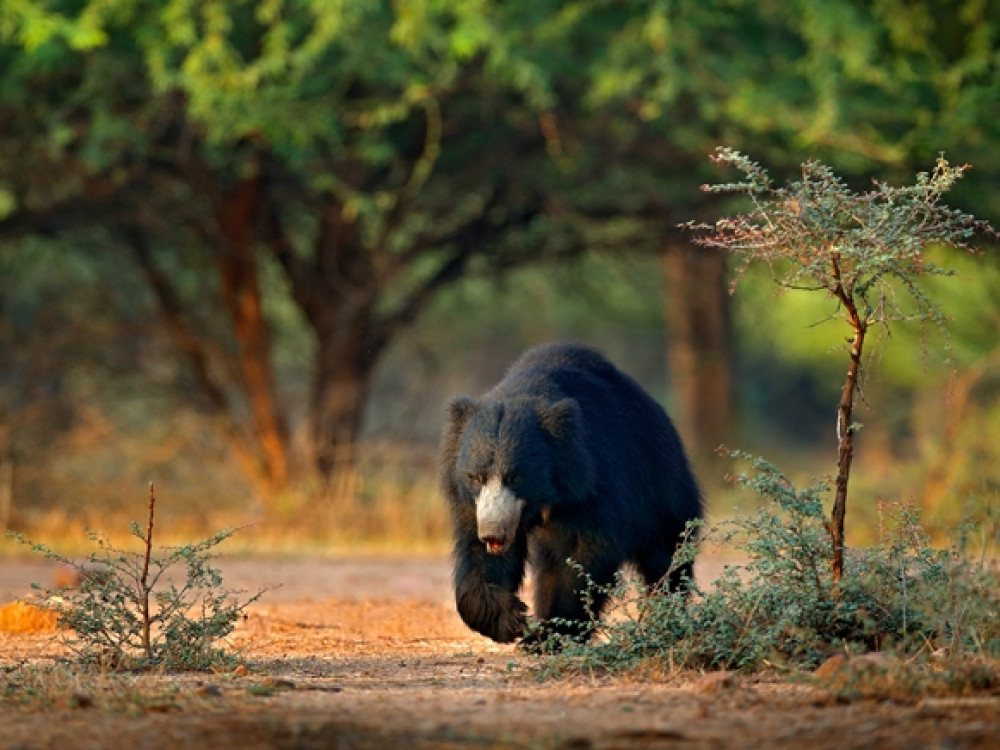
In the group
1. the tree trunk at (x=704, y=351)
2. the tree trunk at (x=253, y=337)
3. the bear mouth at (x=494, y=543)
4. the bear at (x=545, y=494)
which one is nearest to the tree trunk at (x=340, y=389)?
the tree trunk at (x=253, y=337)

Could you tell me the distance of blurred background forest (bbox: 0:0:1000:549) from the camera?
12172 mm

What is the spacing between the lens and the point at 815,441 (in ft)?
111

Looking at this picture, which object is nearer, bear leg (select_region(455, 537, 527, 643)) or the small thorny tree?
the small thorny tree

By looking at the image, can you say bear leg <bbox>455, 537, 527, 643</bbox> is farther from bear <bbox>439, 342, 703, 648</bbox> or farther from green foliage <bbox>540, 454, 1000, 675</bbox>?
green foliage <bbox>540, 454, 1000, 675</bbox>

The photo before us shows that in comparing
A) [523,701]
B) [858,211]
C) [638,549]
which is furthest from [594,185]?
[523,701]

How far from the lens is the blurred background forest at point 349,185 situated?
39.9ft

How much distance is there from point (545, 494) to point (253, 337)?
362 inches

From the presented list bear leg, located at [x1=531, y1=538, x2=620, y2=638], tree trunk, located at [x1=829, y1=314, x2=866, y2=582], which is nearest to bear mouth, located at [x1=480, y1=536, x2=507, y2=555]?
bear leg, located at [x1=531, y1=538, x2=620, y2=638]

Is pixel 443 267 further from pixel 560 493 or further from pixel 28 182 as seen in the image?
pixel 560 493

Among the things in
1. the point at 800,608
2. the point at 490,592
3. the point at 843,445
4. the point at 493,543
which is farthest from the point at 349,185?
the point at 800,608

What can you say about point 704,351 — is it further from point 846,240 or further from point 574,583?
point 846,240

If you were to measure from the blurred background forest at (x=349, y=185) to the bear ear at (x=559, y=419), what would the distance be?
571 cm

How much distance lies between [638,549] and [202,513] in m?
8.34

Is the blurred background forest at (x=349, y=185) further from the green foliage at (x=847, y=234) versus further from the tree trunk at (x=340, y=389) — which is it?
the green foliage at (x=847, y=234)
